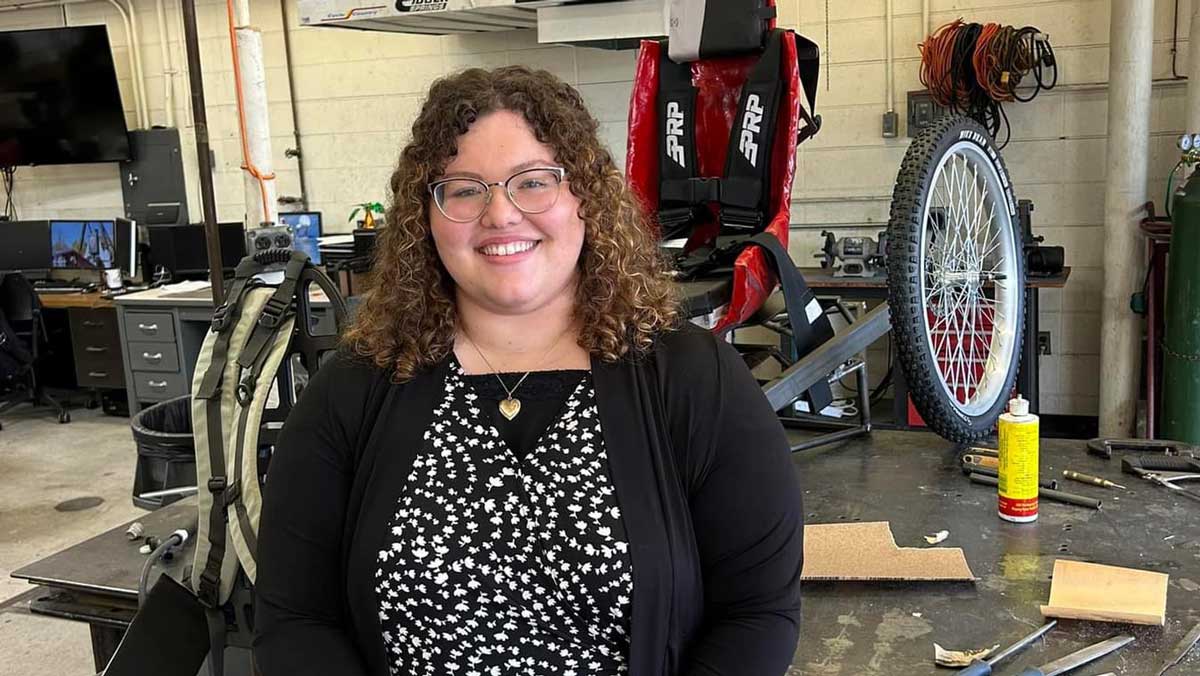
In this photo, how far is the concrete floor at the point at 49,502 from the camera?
132 inches

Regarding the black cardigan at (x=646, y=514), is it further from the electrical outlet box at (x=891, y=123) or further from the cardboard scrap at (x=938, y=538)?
the electrical outlet box at (x=891, y=123)

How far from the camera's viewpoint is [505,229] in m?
1.27

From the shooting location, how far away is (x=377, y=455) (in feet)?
4.14

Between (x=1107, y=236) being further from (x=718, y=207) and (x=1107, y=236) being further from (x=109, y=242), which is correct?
(x=109, y=242)

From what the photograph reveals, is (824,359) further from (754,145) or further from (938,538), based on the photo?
(754,145)

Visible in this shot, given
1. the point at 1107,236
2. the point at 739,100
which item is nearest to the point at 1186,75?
the point at 1107,236

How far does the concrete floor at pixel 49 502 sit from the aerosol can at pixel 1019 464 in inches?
110

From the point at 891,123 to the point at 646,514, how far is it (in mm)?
4079

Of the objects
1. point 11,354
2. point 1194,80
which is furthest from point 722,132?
point 11,354

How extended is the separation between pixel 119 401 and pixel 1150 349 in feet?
18.7

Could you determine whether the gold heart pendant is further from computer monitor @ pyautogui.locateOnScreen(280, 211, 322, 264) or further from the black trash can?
computer monitor @ pyautogui.locateOnScreen(280, 211, 322, 264)

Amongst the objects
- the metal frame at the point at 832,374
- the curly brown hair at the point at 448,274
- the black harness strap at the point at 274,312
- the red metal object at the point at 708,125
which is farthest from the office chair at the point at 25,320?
the curly brown hair at the point at 448,274

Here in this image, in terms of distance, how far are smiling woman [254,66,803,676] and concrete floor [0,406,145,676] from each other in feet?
7.99

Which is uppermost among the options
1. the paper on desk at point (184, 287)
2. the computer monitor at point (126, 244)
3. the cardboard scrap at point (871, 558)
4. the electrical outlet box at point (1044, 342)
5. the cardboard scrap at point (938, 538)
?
the computer monitor at point (126, 244)
